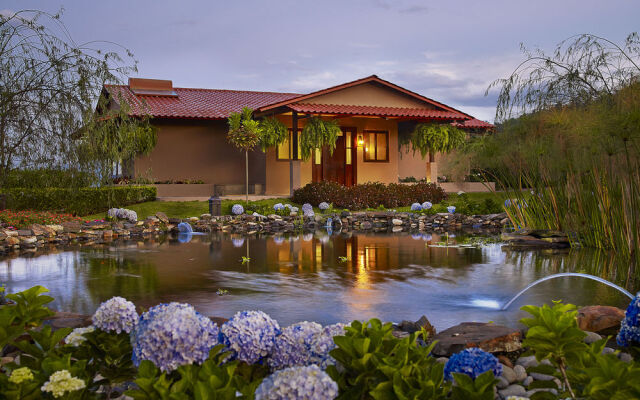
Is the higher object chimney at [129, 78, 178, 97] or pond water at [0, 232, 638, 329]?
chimney at [129, 78, 178, 97]

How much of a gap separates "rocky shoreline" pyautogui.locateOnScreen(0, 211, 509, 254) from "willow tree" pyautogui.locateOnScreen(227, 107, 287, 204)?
7.27 feet

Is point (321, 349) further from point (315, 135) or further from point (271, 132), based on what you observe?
point (271, 132)

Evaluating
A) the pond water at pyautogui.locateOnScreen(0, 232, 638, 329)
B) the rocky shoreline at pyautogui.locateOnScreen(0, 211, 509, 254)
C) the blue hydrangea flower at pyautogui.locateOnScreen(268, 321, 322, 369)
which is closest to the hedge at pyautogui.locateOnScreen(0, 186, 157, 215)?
the rocky shoreline at pyautogui.locateOnScreen(0, 211, 509, 254)

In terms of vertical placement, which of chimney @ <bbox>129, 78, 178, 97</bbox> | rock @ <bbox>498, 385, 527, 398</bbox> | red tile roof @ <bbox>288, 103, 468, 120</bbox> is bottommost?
rock @ <bbox>498, 385, 527, 398</bbox>

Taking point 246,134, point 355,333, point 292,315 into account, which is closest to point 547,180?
point 292,315

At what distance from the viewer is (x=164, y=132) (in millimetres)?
23000

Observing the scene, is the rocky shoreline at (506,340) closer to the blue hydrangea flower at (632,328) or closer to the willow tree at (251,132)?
the blue hydrangea flower at (632,328)

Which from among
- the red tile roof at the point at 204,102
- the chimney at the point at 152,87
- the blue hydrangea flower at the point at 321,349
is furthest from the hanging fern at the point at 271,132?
the blue hydrangea flower at the point at 321,349

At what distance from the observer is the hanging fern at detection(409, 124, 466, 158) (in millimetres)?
22703

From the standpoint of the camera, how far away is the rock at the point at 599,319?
14.9ft

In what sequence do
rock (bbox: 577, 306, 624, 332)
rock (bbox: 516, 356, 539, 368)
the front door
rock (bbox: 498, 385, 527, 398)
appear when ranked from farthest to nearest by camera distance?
the front door → rock (bbox: 577, 306, 624, 332) → rock (bbox: 516, 356, 539, 368) → rock (bbox: 498, 385, 527, 398)

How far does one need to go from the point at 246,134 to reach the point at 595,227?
1292cm

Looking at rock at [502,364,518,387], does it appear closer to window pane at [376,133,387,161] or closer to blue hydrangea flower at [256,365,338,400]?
blue hydrangea flower at [256,365,338,400]

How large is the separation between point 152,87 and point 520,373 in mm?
24414
